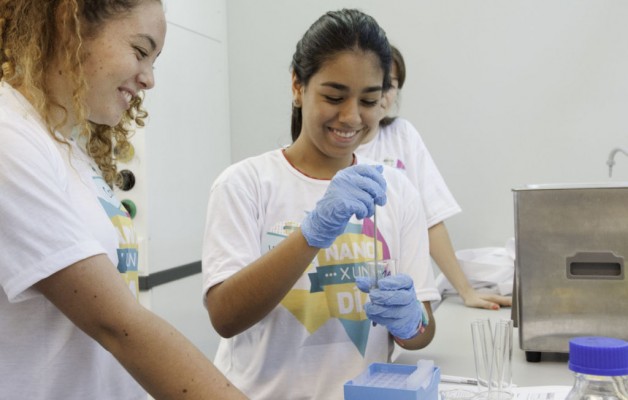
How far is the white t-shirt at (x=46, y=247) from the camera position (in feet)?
2.76

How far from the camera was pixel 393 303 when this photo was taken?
119 centimetres

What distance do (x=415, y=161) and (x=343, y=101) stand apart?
44.9 inches

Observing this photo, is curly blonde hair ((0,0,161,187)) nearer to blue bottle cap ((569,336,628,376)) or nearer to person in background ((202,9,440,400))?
person in background ((202,9,440,400))

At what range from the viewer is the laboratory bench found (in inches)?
54.2

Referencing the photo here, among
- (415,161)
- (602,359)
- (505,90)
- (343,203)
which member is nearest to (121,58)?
(343,203)

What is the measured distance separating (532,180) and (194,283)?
1530mm

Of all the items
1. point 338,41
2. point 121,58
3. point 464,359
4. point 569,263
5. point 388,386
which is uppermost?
point 338,41

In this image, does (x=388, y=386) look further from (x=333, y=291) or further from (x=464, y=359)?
(x=464, y=359)

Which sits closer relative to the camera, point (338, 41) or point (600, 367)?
point (600, 367)

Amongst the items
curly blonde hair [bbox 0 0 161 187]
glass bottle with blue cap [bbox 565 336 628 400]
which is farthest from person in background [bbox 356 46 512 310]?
glass bottle with blue cap [bbox 565 336 628 400]

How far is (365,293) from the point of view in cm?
133

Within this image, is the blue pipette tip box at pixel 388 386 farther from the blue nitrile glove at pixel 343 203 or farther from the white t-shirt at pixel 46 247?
the white t-shirt at pixel 46 247

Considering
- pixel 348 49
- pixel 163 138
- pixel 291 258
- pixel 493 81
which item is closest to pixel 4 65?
pixel 291 258

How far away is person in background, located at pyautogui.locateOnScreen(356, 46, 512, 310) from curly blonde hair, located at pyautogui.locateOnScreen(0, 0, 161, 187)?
1.44 m
